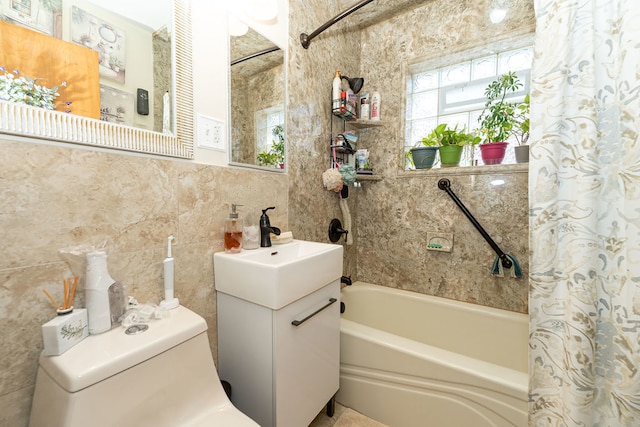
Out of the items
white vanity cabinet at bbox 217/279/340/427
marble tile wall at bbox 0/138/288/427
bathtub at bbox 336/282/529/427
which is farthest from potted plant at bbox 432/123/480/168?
marble tile wall at bbox 0/138/288/427

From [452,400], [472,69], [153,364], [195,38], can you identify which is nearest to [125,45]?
[195,38]

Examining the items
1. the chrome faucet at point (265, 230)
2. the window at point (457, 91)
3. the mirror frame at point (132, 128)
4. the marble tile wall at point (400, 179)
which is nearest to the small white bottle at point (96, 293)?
the mirror frame at point (132, 128)

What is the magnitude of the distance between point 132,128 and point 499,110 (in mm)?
1994

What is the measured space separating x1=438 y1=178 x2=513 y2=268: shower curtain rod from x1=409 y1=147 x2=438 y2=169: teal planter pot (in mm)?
159

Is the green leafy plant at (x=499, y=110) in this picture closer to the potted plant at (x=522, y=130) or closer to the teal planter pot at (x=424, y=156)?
the potted plant at (x=522, y=130)

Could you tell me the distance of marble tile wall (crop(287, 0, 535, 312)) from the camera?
1515 mm

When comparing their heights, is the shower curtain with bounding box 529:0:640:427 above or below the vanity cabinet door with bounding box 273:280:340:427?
above

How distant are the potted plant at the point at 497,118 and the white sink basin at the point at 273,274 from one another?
3.94 feet

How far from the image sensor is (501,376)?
1.01 meters

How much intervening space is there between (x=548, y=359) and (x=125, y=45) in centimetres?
175

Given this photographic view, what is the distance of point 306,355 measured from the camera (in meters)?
1.04

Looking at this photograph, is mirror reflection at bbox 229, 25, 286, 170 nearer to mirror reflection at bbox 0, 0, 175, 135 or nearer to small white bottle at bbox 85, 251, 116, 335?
mirror reflection at bbox 0, 0, 175, 135

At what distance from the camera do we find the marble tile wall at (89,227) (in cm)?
61

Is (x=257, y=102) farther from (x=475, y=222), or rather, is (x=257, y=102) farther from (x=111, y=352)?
(x=475, y=222)
